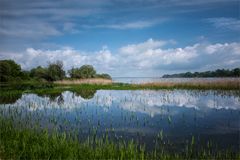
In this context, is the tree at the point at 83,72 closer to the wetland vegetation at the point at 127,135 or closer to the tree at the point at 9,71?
the tree at the point at 9,71

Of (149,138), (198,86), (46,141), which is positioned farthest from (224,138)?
(198,86)

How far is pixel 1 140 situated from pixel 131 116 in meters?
8.79

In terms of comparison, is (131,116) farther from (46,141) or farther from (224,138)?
(46,141)

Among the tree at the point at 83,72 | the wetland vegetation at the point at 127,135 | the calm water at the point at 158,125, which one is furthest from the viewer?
the tree at the point at 83,72

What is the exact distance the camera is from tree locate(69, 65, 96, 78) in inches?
2982

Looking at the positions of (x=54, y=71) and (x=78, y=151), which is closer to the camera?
(x=78, y=151)

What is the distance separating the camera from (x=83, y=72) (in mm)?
77125

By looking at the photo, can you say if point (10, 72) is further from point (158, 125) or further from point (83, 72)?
point (158, 125)

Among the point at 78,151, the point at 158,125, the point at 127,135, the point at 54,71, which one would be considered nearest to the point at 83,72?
the point at 54,71

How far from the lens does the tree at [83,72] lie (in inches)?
2982

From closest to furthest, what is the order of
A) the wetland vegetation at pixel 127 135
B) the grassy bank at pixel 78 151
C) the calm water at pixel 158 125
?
the grassy bank at pixel 78 151 → the wetland vegetation at pixel 127 135 → the calm water at pixel 158 125

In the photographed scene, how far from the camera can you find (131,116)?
1766 cm

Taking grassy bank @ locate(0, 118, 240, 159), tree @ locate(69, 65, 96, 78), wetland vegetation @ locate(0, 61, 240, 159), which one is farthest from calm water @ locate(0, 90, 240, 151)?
tree @ locate(69, 65, 96, 78)

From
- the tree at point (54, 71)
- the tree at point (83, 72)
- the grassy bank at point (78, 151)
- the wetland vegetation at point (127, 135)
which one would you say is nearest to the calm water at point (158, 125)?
the wetland vegetation at point (127, 135)
